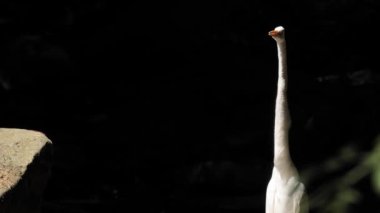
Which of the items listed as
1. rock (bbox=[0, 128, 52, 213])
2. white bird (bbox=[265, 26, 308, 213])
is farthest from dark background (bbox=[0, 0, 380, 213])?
white bird (bbox=[265, 26, 308, 213])

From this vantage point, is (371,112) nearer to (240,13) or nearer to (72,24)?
(240,13)

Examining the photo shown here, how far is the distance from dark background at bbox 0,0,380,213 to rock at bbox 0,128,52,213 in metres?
3.46

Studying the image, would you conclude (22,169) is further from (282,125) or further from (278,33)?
(278,33)

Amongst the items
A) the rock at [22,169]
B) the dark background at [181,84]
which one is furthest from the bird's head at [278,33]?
the dark background at [181,84]

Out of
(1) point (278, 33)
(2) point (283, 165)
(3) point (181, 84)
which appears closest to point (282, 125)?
(2) point (283, 165)

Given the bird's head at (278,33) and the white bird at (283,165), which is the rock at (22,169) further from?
the bird's head at (278,33)

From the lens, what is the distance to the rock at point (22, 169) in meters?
3.79

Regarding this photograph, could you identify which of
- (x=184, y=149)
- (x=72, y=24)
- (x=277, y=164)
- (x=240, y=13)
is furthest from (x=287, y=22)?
(x=277, y=164)

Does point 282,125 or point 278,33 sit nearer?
point 278,33

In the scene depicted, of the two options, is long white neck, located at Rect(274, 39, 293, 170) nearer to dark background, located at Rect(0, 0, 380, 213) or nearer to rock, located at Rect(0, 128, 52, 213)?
rock, located at Rect(0, 128, 52, 213)

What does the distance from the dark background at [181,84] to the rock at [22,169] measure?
3456mm

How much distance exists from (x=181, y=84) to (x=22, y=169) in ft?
15.9

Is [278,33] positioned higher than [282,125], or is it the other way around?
[278,33]

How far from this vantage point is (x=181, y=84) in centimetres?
879
